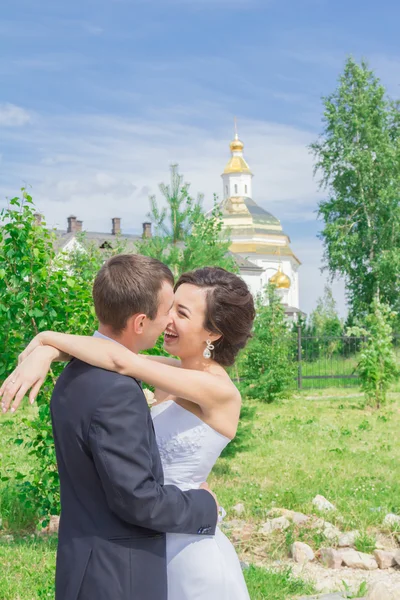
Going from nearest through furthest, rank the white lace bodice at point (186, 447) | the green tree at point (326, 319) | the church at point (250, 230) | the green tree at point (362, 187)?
the white lace bodice at point (186, 447)
the green tree at point (362, 187)
the green tree at point (326, 319)
the church at point (250, 230)

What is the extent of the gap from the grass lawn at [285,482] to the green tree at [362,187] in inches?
638

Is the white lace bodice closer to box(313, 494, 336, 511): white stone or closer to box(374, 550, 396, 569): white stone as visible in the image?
box(374, 550, 396, 569): white stone

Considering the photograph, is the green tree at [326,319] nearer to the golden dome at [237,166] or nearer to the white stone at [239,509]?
the golden dome at [237,166]

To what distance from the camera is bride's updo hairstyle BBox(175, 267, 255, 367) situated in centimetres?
256

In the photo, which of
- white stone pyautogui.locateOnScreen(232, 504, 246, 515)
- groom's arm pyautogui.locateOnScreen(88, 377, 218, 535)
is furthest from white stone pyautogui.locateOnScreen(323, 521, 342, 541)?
groom's arm pyautogui.locateOnScreen(88, 377, 218, 535)

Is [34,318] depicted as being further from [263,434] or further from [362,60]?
[362,60]

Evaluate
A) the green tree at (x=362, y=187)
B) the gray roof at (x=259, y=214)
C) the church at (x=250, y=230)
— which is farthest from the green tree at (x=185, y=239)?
the gray roof at (x=259, y=214)

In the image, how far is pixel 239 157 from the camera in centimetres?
6238

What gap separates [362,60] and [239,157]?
3203cm

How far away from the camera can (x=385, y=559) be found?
526 cm

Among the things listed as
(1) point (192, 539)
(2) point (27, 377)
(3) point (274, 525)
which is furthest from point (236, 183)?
(2) point (27, 377)

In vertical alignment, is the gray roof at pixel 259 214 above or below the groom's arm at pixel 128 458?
above

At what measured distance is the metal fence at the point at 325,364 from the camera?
21.3 metres

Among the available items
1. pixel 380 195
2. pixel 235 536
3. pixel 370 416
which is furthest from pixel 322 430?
pixel 380 195
